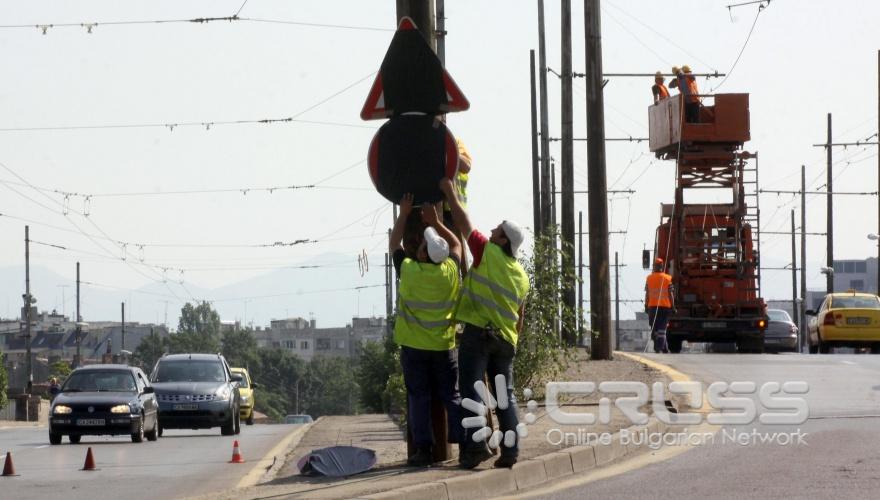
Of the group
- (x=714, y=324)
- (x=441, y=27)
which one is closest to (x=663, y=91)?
(x=714, y=324)

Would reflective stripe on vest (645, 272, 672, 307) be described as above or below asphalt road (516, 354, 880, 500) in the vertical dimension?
above

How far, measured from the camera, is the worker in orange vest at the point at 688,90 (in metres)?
34.8

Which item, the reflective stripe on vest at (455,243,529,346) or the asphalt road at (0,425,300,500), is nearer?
the reflective stripe on vest at (455,243,529,346)

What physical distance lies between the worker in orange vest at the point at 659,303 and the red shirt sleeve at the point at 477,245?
66.9 ft

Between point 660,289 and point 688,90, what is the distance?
17.7ft

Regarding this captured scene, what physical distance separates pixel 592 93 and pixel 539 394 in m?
9.54

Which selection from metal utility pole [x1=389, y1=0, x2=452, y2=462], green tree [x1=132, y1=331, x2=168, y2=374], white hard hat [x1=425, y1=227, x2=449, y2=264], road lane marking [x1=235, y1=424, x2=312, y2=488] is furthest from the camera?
green tree [x1=132, y1=331, x2=168, y2=374]

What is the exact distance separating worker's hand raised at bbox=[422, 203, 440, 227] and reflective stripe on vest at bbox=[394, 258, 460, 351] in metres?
0.30

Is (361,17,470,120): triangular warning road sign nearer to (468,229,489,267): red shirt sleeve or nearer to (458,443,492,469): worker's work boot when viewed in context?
(468,229,489,267): red shirt sleeve

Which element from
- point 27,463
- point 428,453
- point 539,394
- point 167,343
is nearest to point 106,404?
point 27,463

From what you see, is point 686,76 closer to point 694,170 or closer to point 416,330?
point 694,170

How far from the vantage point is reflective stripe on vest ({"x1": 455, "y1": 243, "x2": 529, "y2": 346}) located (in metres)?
11.8

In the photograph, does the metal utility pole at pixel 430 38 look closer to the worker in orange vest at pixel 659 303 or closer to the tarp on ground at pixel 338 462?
the tarp on ground at pixel 338 462

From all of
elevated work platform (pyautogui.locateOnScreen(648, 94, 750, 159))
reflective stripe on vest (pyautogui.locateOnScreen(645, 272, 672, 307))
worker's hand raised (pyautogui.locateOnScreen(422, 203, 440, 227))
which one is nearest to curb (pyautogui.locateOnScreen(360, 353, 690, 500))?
worker's hand raised (pyautogui.locateOnScreen(422, 203, 440, 227))
